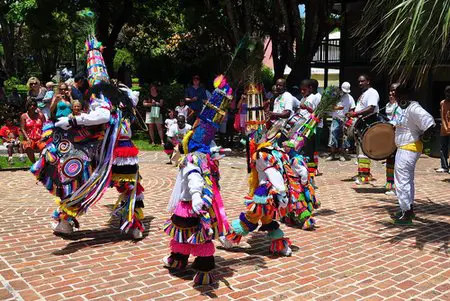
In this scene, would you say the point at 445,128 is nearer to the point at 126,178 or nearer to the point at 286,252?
the point at 286,252

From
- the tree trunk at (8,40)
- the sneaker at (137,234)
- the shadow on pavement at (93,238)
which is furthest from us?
the tree trunk at (8,40)

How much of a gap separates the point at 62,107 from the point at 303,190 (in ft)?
10.5

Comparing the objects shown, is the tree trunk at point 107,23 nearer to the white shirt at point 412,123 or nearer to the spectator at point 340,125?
the spectator at point 340,125

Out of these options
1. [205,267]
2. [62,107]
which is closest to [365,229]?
[205,267]

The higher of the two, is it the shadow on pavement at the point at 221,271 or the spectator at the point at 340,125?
the spectator at the point at 340,125

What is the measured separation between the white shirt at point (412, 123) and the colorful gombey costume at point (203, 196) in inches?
118

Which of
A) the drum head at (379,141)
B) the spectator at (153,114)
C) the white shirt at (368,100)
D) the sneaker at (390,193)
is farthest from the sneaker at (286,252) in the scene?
the spectator at (153,114)

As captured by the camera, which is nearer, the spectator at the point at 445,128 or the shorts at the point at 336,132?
the spectator at the point at 445,128

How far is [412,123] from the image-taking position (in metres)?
6.45

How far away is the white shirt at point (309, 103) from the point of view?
23.5 ft

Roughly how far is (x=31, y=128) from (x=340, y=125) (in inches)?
289

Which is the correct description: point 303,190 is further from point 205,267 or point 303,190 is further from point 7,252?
point 7,252

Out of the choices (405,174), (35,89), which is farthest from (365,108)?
(35,89)

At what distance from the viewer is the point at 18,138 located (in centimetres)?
1280
